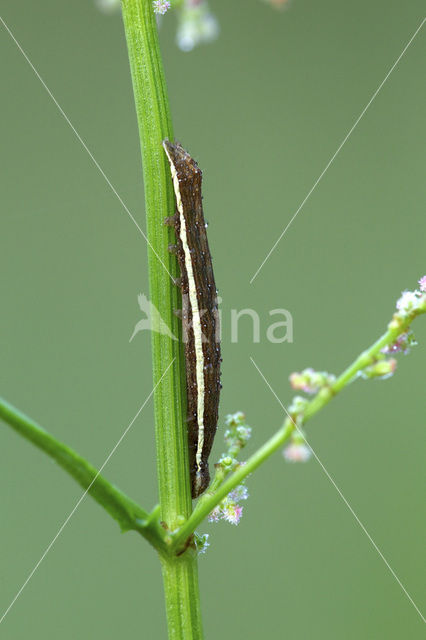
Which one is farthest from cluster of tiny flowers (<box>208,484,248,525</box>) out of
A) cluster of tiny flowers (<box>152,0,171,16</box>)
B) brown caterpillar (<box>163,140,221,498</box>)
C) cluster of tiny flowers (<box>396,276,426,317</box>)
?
cluster of tiny flowers (<box>152,0,171,16</box>)

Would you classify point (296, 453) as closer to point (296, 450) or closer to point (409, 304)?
point (296, 450)

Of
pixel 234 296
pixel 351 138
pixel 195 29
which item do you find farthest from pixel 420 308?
pixel 351 138

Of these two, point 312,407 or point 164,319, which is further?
point 164,319

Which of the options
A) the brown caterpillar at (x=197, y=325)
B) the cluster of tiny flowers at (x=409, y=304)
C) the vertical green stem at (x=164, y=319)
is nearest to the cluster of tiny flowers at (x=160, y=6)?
the vertical green stem at (x=164, y=319)

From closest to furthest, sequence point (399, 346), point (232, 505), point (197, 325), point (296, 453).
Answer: point (296, 453), point (399, 346), point (232, 505), point (197, 325)

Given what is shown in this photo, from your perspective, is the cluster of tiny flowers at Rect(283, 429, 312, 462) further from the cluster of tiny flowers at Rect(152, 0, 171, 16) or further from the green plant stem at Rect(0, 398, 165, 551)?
the cluster of tiny flowers at Rect(152, 0, 171, 16)

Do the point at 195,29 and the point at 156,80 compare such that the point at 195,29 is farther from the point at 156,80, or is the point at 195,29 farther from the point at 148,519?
the point at 148,519

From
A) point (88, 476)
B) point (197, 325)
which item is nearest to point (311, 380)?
point (88, 476)

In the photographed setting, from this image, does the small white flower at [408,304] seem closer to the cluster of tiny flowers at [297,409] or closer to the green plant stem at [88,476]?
the cluster of tiny flowers at [297,409]
